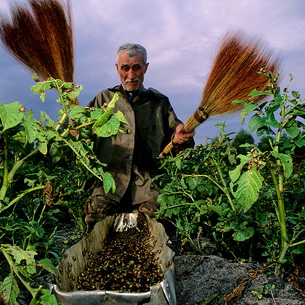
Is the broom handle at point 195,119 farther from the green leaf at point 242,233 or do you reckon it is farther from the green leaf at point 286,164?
the green leaf at point 286,164

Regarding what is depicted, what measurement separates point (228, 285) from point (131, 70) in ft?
8.14

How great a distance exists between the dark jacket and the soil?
1352 mm

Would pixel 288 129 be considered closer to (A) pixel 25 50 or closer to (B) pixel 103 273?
(B) pixel 103 273

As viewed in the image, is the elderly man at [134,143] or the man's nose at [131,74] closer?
the elderly man at [134,143]

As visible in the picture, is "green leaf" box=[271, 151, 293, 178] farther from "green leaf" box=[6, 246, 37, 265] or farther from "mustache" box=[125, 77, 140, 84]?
"mustache" box=[125, 77, 140, 84]

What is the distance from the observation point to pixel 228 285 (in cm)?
196

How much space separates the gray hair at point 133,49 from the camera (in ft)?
12.2

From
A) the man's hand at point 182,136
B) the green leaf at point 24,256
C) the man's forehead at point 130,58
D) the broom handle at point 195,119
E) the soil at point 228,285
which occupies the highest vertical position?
the man's forehead at point 130,58

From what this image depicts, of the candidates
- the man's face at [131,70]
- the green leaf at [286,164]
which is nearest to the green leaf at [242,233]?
the green leaf at [286,164]

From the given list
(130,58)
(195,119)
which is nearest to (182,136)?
(195,119)

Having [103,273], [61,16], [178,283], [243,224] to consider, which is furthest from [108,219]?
[61,16]

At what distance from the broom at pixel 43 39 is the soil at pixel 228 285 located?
226 cm

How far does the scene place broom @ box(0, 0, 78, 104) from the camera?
364 cm

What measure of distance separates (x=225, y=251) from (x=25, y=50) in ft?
9.70
